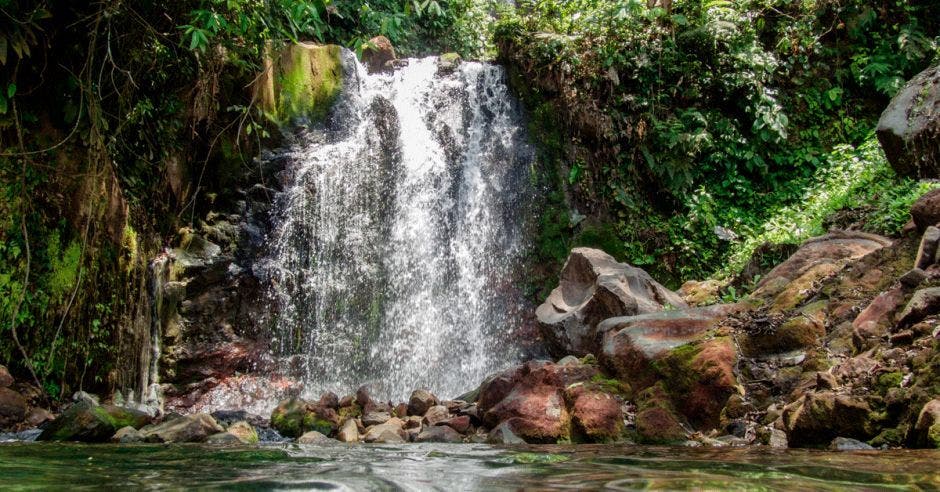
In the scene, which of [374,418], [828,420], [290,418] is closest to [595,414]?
[828,420]

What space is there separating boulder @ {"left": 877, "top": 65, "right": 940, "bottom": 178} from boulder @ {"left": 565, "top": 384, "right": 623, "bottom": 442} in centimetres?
451

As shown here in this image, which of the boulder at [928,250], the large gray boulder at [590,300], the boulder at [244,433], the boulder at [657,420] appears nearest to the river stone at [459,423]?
the boulder at [657,420]

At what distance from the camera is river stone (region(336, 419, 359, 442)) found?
5.66 metres

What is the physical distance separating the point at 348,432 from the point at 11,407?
3.19 m

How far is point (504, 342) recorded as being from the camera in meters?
9.53

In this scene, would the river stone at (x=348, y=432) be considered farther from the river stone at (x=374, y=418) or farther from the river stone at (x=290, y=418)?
the river stone at (x=290, y=418)

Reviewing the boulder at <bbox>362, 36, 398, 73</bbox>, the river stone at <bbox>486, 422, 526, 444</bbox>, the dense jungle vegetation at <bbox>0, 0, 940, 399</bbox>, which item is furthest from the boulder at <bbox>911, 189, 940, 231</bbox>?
the boulder at <bbox>362, 36, 398, 73</bbox>

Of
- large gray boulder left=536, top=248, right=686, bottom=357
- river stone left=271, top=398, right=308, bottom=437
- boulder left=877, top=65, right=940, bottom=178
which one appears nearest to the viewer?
river stone left=271, top=398, right=308, bottom=437

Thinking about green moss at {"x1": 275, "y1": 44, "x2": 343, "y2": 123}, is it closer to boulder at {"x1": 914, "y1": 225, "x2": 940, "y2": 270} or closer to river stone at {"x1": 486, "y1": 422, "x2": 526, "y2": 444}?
river stone at {"x1": 486, "y1": 422, "x2": 526, "y2": 444}

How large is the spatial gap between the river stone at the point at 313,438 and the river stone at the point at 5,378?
10.5ft

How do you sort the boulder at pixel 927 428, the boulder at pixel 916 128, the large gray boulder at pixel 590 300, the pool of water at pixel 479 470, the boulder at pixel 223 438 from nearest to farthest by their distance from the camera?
the pool of water at pixel 479 470 < the boulder at pixel 927 428 < the boulder at pixel 223 438 < the boulder at pixel 916 128 < the large gray boulder at pixel 590 300

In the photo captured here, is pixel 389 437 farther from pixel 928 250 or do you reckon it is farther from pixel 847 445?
pixel 928 250

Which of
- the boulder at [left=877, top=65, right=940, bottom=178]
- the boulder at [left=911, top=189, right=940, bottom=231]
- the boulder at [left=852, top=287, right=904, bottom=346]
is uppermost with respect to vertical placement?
the boulder at [left=877, top=65, right=940, bottom=178]

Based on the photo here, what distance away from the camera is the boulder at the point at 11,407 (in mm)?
5957
